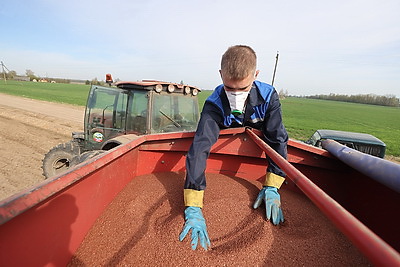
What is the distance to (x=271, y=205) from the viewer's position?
65.6 inches

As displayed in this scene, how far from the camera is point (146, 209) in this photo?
1646mm

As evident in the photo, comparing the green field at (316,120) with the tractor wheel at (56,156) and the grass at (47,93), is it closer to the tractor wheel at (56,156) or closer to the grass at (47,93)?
the grass at (47,93)

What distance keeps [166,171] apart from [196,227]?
1.00 m

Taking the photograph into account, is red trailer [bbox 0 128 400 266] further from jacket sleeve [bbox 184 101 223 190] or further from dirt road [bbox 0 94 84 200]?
dirt road [bbox 0 94 84 200]

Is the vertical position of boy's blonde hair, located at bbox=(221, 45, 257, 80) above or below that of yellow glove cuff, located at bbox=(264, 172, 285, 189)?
above

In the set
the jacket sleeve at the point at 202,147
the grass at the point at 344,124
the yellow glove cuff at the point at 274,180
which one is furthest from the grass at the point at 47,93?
the yellow glove cuff at the point at 274,180

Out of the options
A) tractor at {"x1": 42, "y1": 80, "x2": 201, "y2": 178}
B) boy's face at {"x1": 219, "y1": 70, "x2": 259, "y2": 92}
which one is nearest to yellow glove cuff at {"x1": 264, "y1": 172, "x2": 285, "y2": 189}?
boy's face at {"x1": 219, "y1": 70, "x2": 259, "y2": 92}

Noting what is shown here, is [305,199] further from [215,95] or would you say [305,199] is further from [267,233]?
[215,95]

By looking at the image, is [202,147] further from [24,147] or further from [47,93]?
[47,93]

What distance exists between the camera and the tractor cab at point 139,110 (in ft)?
10.9

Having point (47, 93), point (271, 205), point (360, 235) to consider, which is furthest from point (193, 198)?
point (47, 93)

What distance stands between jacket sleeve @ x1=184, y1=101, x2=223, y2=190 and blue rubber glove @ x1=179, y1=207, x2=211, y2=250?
20 centimetres

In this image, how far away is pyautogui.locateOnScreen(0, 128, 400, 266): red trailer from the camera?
74cm

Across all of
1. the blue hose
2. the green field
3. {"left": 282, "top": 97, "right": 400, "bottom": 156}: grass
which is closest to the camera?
the blue hose
